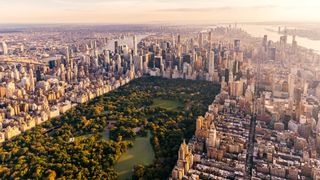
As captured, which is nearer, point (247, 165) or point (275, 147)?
point (247, 165)

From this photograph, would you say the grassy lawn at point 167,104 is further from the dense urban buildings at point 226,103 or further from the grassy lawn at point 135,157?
the grassy lawn at point 135,157

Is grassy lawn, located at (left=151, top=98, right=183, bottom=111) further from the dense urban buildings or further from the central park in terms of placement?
the dense urban buildings

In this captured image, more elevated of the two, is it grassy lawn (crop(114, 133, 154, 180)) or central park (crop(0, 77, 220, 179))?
central park (crop(0, 77, 220, 179))

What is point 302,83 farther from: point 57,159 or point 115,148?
point 57,159

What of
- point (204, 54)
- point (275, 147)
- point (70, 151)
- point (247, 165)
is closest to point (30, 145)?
point (70, 151)

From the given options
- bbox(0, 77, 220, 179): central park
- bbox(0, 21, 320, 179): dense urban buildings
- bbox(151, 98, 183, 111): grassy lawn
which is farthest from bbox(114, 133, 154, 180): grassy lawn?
bbox(151, 98, 183, 111): grassy lawn

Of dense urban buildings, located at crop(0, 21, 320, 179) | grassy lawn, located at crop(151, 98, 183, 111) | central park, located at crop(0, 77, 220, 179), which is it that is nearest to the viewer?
central park, located at crop(0, 77, 220, 179)

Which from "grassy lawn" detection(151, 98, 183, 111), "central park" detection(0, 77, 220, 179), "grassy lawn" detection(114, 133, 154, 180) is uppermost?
"grassy lawn" detection(151, 98, 183, 111)
